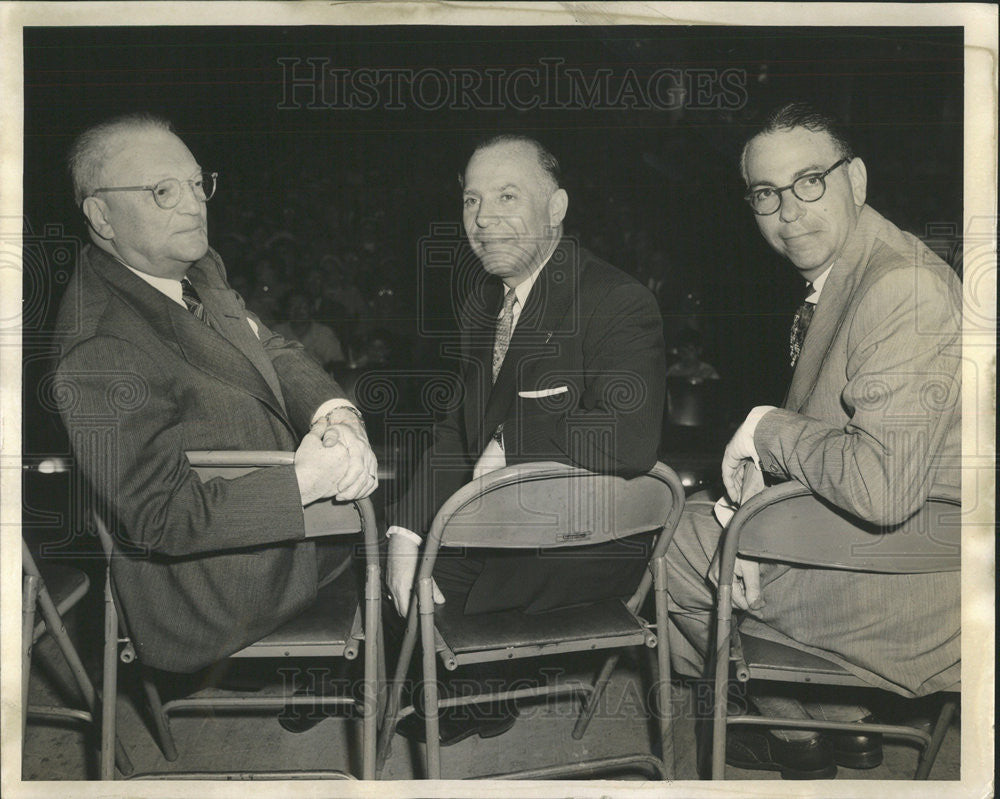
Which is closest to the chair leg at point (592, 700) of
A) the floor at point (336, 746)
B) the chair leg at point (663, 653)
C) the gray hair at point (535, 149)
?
the floor at point (336, 746)

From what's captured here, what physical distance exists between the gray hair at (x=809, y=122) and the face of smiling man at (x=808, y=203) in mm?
11

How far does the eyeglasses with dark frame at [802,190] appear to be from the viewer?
6.70ft

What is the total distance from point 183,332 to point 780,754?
1.70 meters

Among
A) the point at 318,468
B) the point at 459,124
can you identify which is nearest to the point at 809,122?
the point at 459,124

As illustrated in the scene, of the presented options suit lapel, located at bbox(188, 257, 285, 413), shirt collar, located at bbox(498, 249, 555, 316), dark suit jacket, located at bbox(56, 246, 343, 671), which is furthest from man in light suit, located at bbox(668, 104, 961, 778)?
suit lapel, located at bbox(188, 257, 285, 413)

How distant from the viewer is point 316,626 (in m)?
1.82

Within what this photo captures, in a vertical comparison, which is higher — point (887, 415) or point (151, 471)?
point (887, 415)

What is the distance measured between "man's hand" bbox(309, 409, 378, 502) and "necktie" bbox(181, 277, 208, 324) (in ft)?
1.23

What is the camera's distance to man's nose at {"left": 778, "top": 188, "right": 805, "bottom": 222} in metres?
2.06

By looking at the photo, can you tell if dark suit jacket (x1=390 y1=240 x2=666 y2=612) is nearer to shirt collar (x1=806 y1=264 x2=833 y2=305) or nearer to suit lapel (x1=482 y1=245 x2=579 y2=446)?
suit lapel (x1=482 y1=245 x2=579 y2=446)

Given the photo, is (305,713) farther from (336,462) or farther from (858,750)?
(858,750)

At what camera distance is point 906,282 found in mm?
1940

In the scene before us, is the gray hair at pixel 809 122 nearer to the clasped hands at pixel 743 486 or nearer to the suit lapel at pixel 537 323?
Result: the suit lapel at pixel 537 323

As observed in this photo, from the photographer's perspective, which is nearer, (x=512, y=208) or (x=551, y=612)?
(x=551, y=612)
